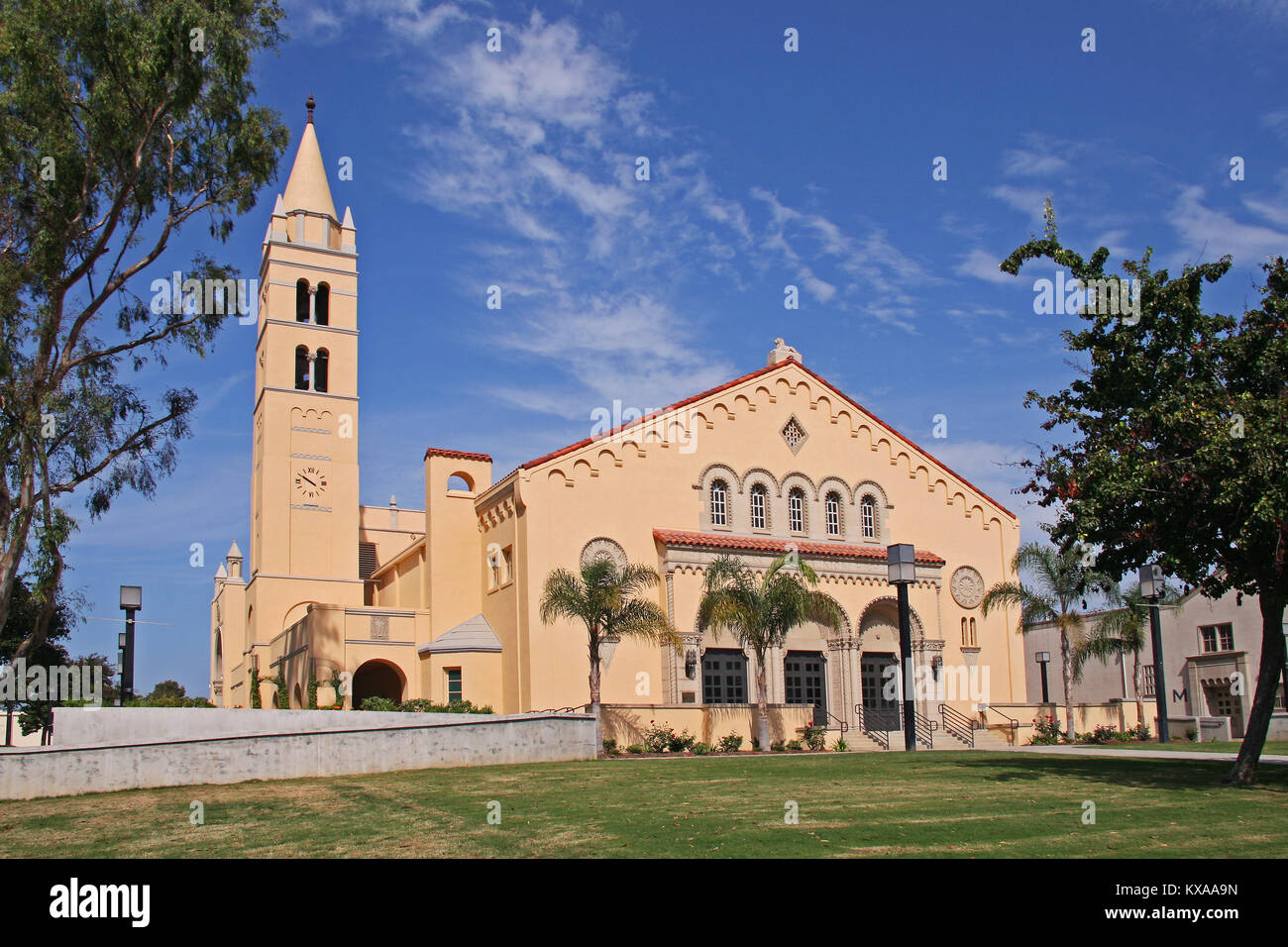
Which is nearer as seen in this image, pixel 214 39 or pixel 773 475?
pixel 214 39

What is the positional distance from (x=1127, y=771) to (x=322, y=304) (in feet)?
114

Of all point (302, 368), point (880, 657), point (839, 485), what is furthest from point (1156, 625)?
point (302, 368)

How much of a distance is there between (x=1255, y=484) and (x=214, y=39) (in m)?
22.4

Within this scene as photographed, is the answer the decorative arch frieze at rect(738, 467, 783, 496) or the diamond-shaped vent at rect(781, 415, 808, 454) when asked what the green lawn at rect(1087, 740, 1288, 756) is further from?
the diamond-shaped vent at rect(781, 415, 808, 454)

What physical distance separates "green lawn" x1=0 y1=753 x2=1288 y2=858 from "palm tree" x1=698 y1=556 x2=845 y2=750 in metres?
10.0

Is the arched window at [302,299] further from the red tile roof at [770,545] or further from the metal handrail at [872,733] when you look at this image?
the metal handrail at [872,733]

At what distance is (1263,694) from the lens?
58.0 feet

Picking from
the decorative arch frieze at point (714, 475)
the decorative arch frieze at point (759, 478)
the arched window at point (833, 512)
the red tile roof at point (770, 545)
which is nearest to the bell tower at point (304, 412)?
the red tile roof at point (770, 545)

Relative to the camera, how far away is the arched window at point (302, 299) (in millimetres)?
42928

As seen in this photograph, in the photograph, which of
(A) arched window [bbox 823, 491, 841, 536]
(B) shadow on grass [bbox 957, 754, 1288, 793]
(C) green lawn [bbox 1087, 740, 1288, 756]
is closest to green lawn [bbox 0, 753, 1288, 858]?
(B) shadow on grass [bbox 957, 754, 1288, 793]

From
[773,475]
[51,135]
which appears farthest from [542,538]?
[51,135]

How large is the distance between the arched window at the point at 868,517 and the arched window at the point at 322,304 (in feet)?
73.3

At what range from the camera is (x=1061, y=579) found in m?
36.5
